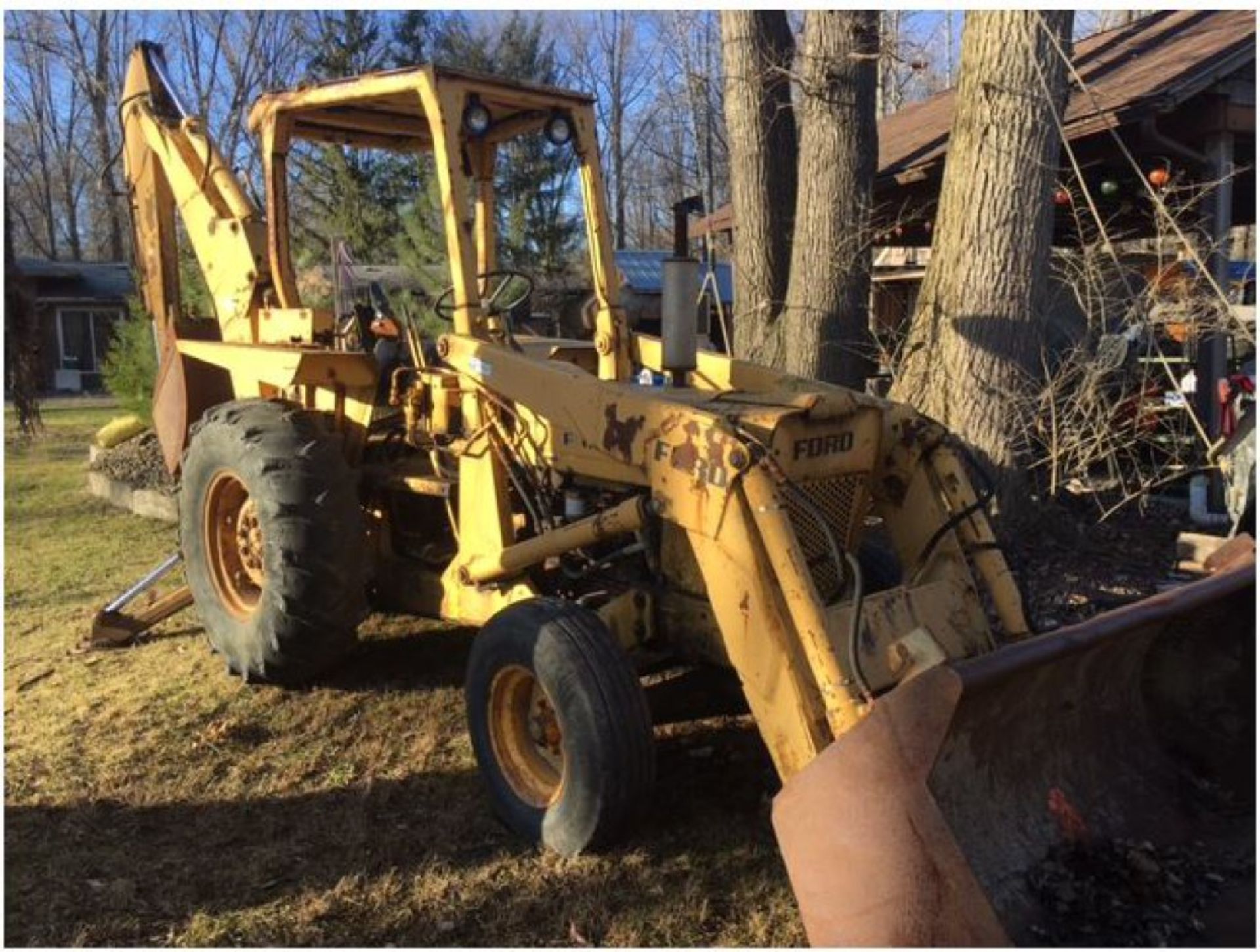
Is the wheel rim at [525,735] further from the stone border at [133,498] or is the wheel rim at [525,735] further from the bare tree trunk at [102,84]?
the bare tree trunk at [102,84]

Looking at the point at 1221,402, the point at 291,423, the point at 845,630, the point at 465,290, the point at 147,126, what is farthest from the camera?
the point at 1221,402

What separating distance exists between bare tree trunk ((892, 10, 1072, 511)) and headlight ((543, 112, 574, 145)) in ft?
8.38

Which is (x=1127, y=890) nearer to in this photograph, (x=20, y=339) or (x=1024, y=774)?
(x=1024, y=774)

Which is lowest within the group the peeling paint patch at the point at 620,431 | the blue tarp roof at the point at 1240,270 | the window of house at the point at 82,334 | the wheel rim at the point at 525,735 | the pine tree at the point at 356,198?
the wheel rim at the point at 525,735

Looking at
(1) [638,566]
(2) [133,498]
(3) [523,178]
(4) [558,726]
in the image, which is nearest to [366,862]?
(4) [558,726]

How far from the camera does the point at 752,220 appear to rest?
8.84 meters

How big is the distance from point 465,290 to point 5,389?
441cm

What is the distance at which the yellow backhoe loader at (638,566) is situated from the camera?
314 centimetres

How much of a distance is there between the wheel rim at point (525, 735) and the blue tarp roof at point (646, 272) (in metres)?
20.9

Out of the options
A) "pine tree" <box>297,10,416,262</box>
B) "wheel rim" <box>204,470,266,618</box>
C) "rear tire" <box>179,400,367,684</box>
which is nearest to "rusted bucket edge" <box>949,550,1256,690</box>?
"rear tire" <box>179,400,367,684</box>

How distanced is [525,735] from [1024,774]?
1.72 metres

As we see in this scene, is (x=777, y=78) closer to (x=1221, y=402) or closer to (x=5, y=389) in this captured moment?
(x=1221, y=402)

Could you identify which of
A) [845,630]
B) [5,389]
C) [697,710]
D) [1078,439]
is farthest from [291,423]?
[1078,439]

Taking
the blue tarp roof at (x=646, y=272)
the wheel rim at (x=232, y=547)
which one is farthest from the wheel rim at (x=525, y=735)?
the blue tarp roof at (x=646, y=272)
